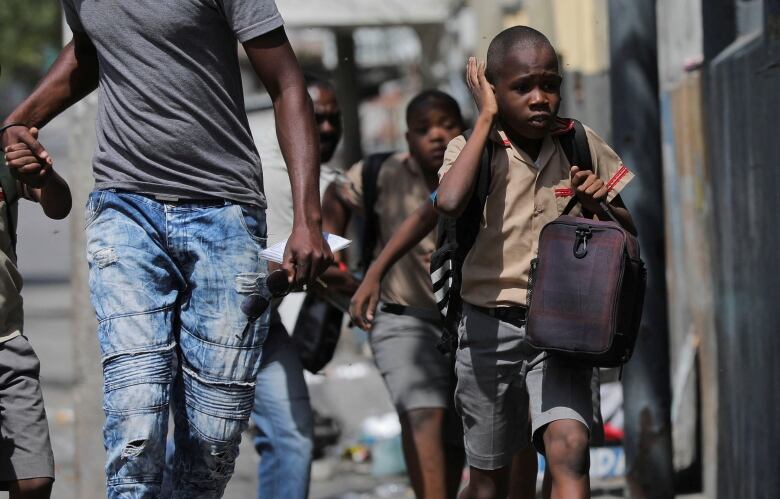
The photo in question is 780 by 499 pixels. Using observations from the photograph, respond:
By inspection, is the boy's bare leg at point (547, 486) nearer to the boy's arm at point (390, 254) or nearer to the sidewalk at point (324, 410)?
the boy's arm at point (390, 254)

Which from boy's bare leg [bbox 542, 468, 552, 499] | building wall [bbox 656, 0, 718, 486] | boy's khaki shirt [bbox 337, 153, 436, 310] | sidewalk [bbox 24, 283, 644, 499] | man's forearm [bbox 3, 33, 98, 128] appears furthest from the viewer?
sidewalk [bbox 24, 283, 644, 499]

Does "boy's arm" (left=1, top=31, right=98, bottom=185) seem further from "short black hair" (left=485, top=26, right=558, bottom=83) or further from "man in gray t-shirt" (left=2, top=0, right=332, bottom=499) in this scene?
"short black hair" (left=485, top=26, right=558, bottom=83)

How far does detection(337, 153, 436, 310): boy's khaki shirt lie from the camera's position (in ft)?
18.0

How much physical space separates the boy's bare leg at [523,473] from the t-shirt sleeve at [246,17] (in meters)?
1.82

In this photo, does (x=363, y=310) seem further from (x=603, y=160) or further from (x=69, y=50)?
(x=69, y=50)

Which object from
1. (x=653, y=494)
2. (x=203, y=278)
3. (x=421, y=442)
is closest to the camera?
(x=203, y=278)

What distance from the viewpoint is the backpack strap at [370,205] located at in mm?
5602

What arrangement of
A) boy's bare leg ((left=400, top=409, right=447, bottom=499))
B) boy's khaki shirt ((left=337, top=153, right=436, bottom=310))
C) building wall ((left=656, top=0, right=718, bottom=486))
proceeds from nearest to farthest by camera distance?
boy's bare leg ((left=400, top=409, right=447, bottom=499))
boy's khaki shirt ((left=337, top=153, right=436, bottom=310))
building wall ((left=656, top=0, right=718, bottom=486))

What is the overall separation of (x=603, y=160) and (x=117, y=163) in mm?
1498

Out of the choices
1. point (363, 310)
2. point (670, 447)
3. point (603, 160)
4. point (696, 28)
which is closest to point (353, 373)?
point (696, 28)

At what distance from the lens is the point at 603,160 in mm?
4344

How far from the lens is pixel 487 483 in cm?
447

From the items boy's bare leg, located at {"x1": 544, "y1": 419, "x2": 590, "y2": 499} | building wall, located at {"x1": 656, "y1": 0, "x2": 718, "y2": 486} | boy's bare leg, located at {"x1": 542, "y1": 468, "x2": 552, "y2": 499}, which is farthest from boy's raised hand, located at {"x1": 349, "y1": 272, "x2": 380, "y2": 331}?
building wall, located at {"x1": 656, "y1": 0, "x2": 718, "y2": 486}

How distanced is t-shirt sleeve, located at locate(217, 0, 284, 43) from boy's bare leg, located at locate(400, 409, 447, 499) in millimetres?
1969
